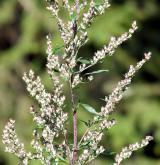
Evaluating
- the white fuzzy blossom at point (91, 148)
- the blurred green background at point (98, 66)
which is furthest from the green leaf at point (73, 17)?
the blurred green background at point (98, 66)

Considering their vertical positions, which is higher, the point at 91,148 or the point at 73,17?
the point at 73,17

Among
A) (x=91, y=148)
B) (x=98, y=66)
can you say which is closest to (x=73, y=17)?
(x=91, y=148)

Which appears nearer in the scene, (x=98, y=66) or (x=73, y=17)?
(x=73, y=17)

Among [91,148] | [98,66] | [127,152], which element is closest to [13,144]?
[91,148]

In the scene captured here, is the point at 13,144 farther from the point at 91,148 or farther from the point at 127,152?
the point at 127,152

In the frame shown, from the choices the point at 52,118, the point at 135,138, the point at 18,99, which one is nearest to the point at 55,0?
the point at 52,118

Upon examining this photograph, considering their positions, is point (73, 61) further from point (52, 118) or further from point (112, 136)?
point (112, 136)

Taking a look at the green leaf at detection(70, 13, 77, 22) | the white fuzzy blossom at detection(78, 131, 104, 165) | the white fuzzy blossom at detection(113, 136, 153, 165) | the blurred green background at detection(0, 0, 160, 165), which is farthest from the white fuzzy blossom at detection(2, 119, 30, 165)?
the blurred green background at detection(0, 0, 160, 165)

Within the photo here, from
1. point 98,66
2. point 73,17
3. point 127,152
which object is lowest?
point 127,152

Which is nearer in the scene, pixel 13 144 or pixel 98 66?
pixel 13 144

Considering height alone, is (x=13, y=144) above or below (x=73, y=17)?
below
